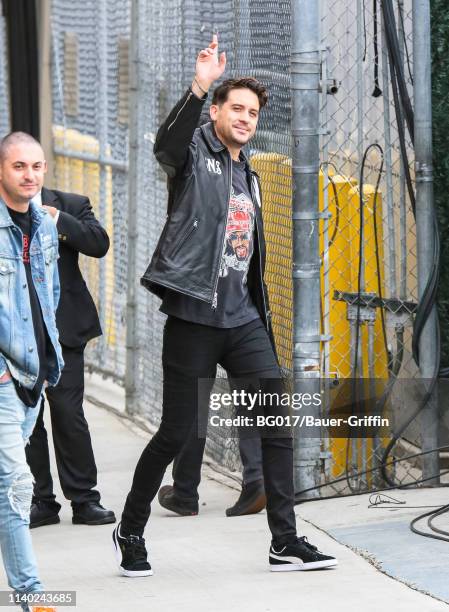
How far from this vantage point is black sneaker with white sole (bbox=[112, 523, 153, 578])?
18.6 ft

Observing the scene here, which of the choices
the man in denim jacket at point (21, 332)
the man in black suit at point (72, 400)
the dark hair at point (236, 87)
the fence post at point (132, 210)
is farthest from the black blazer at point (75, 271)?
the fence post at point (132, 210)

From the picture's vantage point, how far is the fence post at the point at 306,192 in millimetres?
6852

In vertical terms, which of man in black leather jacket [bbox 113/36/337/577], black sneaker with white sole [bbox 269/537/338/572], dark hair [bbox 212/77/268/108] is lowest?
black sneaker with white sole [bbox 269/537/338/572]

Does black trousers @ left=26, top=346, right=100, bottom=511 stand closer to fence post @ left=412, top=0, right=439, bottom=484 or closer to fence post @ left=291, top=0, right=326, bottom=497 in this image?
fence post @ left=291, top=0, right=326, bottom=497

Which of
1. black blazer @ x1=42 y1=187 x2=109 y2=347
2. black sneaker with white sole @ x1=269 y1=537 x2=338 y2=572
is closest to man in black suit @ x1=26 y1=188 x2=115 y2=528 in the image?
black blazer @ x1=42 y1=187 x2=109 y2=347

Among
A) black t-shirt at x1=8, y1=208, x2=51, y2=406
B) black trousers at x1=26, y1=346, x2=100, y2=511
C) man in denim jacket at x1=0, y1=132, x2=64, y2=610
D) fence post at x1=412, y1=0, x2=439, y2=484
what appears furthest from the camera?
fence post at x1=412, y1=0, x2=439, y2=484

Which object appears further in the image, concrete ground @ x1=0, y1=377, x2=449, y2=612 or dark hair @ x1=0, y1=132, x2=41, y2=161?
concrete ground @ x1=0, y1=377, x2=449, y2=612

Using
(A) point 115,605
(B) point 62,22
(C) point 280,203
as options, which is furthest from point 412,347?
(B) point 62,22

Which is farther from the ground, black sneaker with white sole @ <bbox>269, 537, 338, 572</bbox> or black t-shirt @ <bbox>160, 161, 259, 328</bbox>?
black t-shirt @ <bbox>160, 161, 259, 328</bbox>

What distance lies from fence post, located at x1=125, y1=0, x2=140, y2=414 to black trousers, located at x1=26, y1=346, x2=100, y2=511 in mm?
2891

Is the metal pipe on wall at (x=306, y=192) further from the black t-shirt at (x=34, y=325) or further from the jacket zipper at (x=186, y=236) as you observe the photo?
the black t-shirt at (x=34, y=325)

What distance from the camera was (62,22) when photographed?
487 inches

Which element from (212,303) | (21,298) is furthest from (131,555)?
(21,298)

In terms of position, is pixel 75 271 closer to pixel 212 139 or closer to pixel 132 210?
pixel 212 139
